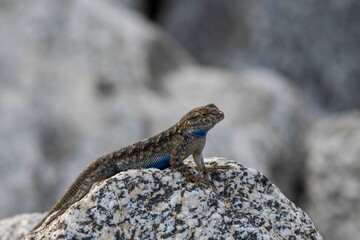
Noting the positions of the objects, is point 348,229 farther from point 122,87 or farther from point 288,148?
point 122,87

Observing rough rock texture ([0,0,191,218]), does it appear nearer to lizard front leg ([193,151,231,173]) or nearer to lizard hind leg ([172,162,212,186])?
lizard front leg ([193,151,231,173])

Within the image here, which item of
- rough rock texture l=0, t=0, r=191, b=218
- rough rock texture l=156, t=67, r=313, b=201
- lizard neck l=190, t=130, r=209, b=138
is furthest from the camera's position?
A: rough rock texture l=156, t=67, r=313, b=201

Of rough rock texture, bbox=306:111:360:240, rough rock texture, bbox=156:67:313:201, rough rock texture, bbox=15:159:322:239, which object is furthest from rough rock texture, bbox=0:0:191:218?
rough rock texture, bbox=15:159:322:239

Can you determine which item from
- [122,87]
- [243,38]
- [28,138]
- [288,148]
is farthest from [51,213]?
[243,38]

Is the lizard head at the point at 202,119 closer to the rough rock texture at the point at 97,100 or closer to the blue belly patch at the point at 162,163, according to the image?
the blue belly patch at the point at 162,163

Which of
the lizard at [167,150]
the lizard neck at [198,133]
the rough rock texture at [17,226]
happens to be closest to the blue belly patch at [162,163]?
the lizard at [167,150]

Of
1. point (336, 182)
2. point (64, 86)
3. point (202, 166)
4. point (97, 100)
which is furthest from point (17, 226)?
point (336, 182)
